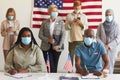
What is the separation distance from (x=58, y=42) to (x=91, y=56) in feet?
4.34

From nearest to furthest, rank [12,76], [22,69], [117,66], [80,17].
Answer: [12,76] < [22,69] < [80,17] < [117,66]

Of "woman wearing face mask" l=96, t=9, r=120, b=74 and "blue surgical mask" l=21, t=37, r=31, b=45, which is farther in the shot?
"woman wearing face mask" l=96, t=9, r=120, b=74

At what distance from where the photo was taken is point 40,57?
363 centimetres

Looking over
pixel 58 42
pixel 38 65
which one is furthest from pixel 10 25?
pixel 38 65

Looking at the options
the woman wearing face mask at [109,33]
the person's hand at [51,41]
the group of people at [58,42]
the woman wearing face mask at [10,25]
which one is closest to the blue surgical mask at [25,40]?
the group of people at [58,42]

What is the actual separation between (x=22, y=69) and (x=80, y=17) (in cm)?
188

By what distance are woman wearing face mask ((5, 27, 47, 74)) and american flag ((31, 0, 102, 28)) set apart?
2520 mm

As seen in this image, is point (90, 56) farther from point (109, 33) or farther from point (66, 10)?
point (66, 10)

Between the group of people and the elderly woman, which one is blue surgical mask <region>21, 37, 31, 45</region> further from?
the elderly woman

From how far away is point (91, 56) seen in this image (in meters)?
3.61

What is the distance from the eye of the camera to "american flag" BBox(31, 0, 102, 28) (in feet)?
20.0

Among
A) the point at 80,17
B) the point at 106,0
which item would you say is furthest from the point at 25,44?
the point at 106,0

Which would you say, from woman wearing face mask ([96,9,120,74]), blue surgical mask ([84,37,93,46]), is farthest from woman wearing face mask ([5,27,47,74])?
woman wearing face mask ([96,9,120,74])

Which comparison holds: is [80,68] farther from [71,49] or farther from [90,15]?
[90,15]
